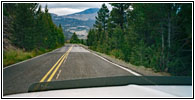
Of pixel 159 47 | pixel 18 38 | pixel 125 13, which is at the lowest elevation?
pixel 159 47

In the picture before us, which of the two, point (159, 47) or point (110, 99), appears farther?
point (159, 47)

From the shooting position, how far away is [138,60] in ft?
51.9

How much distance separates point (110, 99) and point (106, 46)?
32.6 m

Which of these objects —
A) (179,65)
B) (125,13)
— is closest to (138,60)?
(179,65)

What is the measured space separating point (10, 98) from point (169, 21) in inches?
402

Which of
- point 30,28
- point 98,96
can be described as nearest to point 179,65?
point 98,96

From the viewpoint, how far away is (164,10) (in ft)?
34.4

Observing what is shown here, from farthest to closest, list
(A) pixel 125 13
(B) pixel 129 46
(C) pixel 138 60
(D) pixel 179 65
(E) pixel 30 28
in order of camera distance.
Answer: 1. (A) pixel 125 13
2. (E) pixel 30 28
3. (B) pixel 129 46
4. (C) pixel 138 60
5. (D) pixel 179 65

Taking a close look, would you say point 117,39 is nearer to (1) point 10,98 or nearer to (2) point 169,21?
(2) point 169,21

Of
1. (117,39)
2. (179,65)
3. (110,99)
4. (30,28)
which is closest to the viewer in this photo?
(110,99)

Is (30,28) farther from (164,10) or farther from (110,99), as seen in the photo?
(110,99)

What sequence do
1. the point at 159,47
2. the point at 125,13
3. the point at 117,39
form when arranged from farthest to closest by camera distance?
the point at 125,13 → the point at 117,39 → the point at 159,47

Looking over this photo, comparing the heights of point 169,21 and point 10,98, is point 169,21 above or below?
above

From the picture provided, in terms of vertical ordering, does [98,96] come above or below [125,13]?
below
